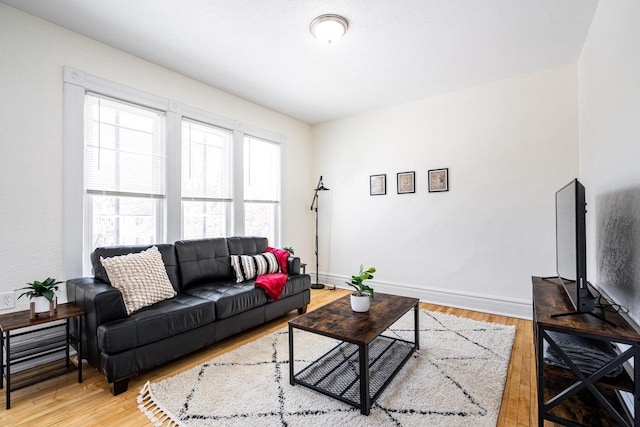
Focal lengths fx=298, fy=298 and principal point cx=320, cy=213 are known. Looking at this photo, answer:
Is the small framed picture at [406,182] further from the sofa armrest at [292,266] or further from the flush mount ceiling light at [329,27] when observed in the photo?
the flush mount ceiling light at [329,27]

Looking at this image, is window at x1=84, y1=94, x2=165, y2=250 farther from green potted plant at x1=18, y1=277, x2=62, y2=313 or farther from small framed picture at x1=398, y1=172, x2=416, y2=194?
small framed picture at x1=398, y1=172, x2=416, y2=194

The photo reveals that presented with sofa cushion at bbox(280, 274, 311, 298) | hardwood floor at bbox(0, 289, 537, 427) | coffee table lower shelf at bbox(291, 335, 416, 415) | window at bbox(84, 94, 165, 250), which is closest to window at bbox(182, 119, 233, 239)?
window at bbox(84, 94, 165, 250)

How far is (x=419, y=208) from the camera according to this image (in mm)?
4164

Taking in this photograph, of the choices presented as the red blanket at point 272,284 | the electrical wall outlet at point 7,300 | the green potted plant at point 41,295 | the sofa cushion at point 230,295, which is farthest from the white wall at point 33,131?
the red blanket at point 272,284

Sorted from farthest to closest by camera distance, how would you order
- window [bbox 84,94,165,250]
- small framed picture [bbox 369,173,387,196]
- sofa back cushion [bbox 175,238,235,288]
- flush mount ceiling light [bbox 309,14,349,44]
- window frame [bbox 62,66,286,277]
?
small framed picture [bbox 369,173,387,196], sofa back cushion [bbox 175,238,235,288], window [bbox 84,94,165,250], window frame [bbox 62,66,286,277], flush mount ceiling light [bbox 309,14,349,44]

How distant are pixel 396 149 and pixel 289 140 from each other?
67.6 inches

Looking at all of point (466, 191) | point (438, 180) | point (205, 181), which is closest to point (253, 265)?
Answer: point (205, 181)

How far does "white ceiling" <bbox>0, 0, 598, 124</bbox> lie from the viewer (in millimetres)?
2307

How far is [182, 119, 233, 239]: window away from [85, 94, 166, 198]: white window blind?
31cm

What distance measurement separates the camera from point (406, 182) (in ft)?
14.0

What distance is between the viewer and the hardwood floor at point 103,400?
1.72m

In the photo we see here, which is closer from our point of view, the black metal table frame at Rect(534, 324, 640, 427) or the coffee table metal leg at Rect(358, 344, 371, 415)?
the black metal table frame at Rect(534, 324, 640, 427)

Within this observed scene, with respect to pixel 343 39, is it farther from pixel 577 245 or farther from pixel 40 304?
pixel 40 304

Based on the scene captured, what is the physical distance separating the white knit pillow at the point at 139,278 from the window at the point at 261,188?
1641mm
